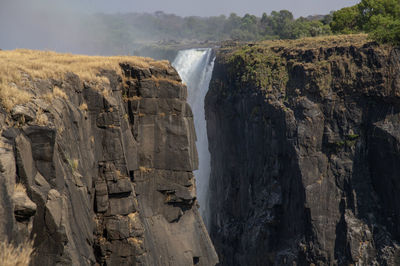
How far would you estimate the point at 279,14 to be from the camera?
457ft

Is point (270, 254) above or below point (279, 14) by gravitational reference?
below

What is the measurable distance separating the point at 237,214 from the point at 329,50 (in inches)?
851

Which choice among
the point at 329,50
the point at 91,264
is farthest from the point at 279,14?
the point at 91,264

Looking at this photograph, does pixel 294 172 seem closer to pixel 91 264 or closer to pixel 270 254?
pixel 270 254

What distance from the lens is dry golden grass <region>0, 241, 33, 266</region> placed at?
364 inches

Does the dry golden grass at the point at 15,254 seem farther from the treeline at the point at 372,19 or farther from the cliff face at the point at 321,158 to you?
the treeline at the point at 372,19

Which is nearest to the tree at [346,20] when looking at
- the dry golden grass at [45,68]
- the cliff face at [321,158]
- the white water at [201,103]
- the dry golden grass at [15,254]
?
the cliff face at [321,158]

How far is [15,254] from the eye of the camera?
31.8ft

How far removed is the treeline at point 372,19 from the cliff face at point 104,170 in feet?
96.2

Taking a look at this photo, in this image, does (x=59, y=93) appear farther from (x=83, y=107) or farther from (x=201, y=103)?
(x=201, y=103)

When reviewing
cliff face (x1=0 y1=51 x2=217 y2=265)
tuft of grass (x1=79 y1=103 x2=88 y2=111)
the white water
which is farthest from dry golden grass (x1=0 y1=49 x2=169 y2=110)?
the white water

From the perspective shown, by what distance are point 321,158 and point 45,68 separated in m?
34.1

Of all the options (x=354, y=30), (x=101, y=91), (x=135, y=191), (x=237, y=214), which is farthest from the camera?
(x=354, y=30)

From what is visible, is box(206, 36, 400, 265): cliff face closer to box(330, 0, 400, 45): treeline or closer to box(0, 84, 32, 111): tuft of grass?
box(330, 0, 400, 45): treeline
